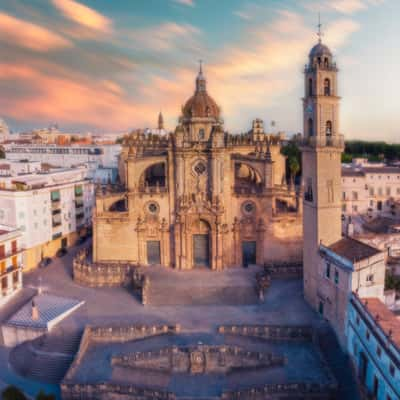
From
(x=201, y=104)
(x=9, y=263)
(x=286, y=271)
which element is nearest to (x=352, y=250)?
(x=286, y=271)

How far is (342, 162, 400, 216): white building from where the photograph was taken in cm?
5850

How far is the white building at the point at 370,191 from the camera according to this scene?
5850 cm

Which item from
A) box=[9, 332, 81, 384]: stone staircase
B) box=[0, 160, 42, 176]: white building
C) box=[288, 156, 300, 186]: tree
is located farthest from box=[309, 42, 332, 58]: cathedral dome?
box=[288, 156, 300, 186]: tree

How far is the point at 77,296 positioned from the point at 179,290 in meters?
8.01

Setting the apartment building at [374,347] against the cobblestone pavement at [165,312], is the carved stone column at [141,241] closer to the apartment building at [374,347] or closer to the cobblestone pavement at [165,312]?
the cobblestone pavement at [165,312]

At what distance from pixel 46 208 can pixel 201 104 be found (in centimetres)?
1902

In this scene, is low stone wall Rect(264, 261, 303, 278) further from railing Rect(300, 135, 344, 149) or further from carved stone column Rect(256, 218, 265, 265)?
railing Rect(300, 135, 344, 149)

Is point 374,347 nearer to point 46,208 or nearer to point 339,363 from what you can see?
point 339,363

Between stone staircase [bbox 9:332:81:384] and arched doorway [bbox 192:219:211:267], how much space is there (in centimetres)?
1369

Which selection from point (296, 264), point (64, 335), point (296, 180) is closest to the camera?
point (64, 335)

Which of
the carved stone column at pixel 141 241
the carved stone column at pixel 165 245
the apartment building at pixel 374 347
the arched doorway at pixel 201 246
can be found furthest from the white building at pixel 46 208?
the apartment building at pixel 374 347

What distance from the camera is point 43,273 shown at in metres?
40.2

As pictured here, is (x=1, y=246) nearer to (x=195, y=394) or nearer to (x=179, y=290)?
(x=179, y=290)

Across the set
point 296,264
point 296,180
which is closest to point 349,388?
point 296,264
